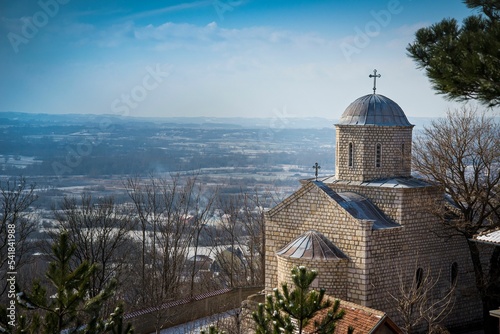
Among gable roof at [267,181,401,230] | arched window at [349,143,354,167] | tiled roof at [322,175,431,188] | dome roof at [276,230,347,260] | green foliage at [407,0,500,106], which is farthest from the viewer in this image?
arched window at [349,143,354,167]

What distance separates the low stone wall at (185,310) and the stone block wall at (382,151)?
6.39 m

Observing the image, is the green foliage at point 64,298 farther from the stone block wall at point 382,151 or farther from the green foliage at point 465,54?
the stone block wall at point 382,151

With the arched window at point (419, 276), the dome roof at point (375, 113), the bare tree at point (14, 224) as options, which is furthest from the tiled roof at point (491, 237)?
the bare tree at point (14, 224)

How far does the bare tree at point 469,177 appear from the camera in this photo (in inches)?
733

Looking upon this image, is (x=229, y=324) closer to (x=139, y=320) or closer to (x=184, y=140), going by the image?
(x=139, y=320)

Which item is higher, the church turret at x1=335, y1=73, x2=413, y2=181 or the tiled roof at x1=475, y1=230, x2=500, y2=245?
the church turret at x1=335, y1=73, x2=413, y2=181

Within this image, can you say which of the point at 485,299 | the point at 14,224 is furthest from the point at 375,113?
the point at 14,224

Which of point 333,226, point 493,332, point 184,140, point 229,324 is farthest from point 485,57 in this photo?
point 184,140

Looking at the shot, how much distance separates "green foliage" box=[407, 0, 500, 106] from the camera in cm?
1038

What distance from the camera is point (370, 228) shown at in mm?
17938

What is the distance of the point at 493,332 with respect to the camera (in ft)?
60.5

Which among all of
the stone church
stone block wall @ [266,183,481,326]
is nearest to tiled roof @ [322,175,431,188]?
the stone church

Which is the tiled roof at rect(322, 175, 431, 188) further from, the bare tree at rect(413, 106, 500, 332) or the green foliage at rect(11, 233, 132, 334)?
the green foliage at rect(11, 233, 132, 334)

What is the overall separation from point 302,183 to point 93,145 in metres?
34.6
